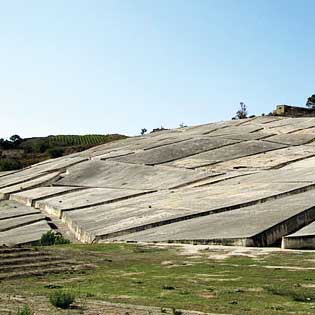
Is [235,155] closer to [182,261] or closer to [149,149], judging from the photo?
[149,149]

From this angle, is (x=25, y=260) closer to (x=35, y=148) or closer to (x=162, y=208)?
(x=162, y=208)

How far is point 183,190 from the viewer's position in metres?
28.4

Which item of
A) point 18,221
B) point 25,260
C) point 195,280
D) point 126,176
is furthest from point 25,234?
point 126,176

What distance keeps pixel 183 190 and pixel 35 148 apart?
1904 inches

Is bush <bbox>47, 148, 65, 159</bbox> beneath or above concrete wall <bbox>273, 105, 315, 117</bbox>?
beneath

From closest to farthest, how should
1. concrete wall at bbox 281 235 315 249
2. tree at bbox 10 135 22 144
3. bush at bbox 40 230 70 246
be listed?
concrete wall at bbox 281 235 315 249, bush at bbox 40 230 70 246, tree at bbox 10 135 22 144

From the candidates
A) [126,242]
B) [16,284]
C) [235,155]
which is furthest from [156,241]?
[235,155]

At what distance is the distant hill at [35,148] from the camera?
200 feet

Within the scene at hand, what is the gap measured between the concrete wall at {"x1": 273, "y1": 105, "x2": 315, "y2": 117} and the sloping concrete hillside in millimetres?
8168

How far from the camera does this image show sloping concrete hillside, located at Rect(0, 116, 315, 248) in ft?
60.6

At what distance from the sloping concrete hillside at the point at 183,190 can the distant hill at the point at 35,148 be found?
11863 mm

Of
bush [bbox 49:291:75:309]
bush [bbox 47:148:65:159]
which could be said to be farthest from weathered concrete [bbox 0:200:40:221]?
bush [bbox 47:148:65:159]

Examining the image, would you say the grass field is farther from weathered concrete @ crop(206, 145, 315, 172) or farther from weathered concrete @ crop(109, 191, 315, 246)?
weathered concrete @ crop(206, 145, 315, 172)

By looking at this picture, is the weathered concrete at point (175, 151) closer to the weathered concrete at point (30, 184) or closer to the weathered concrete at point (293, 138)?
the weathered concrete at point (293, 138)
